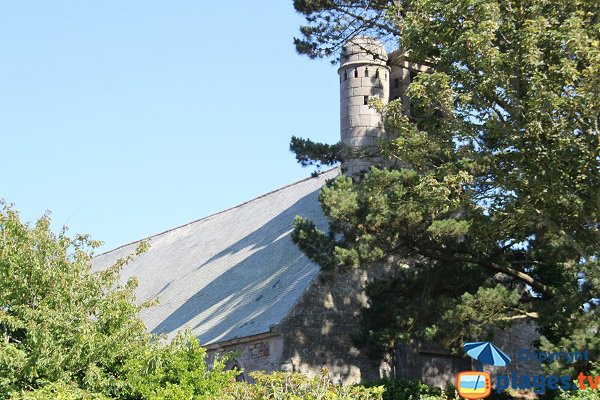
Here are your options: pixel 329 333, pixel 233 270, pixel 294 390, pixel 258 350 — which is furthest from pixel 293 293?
pixel 294 390

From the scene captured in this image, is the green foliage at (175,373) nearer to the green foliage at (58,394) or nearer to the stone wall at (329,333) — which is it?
the green foliage at (58,394)

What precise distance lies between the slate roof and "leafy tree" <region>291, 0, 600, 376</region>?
3.17 m

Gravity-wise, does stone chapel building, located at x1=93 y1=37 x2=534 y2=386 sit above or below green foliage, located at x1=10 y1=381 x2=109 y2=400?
above

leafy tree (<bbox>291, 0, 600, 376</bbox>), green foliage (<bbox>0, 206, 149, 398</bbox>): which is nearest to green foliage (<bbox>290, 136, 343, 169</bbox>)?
leafy tree (<bbox>291, 0, 600, 376</bbox>)

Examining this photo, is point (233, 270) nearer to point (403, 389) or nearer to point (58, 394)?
point (403, 389)

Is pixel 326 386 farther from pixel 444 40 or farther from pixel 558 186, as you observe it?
pixel 444 40

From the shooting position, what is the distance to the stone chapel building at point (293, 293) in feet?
70.2

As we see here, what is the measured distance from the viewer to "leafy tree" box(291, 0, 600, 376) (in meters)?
14.7

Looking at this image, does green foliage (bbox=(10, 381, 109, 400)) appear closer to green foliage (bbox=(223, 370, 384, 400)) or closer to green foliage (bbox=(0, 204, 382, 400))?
green foliage (bbox=(0, 204, 382, 400))

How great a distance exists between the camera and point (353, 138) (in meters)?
23.7

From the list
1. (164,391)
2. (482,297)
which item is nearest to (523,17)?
(482,297)

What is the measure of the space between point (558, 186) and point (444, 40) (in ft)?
10.9

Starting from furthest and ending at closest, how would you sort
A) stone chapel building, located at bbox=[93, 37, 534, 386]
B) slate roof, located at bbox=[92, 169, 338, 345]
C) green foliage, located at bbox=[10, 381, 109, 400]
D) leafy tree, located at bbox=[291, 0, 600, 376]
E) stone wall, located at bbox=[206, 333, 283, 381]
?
slate roof, located at bbox=[92, 169, 338, 345] < stone chapel building, located at bbox=[93, 37, 534, 386] < stone wall, located at bbox=[206, 333, 283, 381] < leafy tree, located at bbox=[291, 0, 600, 376] < green foliage, located at bbox=[10, 381, 109, 400]

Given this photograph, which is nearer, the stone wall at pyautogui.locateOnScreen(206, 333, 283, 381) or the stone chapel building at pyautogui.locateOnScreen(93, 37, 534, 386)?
the stone wall at pyautogui.locateOnScreen(206, 333, 283, 381)
